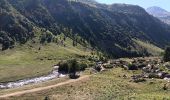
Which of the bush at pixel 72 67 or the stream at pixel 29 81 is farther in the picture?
the bush at pixel 72 67

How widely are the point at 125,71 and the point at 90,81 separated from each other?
33.8 m

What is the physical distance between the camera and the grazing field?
122 metres

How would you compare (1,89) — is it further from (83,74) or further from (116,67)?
(116,67)

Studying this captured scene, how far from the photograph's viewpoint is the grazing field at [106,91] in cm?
12219

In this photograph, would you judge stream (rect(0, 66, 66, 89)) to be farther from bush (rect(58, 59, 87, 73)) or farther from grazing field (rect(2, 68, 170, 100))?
grazing field (rect(2, 68, 170, 100))

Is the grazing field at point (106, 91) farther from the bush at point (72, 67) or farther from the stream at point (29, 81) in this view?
the bush at point (72, 67)

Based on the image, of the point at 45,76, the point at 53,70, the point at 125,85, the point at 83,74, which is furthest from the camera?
the point at 53,70

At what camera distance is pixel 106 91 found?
130 metres

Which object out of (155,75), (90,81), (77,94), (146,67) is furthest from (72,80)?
(146,67)

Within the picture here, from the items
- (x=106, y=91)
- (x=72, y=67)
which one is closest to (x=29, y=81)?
(x=72, y=67)

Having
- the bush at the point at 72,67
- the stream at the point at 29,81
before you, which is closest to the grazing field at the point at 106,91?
the stream at the point at 29,81

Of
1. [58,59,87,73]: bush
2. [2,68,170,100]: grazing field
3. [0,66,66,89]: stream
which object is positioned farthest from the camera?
[58,59,87,73]: bush

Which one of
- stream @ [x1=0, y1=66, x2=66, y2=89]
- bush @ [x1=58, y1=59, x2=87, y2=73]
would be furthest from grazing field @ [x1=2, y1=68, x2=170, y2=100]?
bush @ [x1=58, y1=59, x2=87, y2=73]

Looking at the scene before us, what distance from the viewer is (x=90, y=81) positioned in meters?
145
